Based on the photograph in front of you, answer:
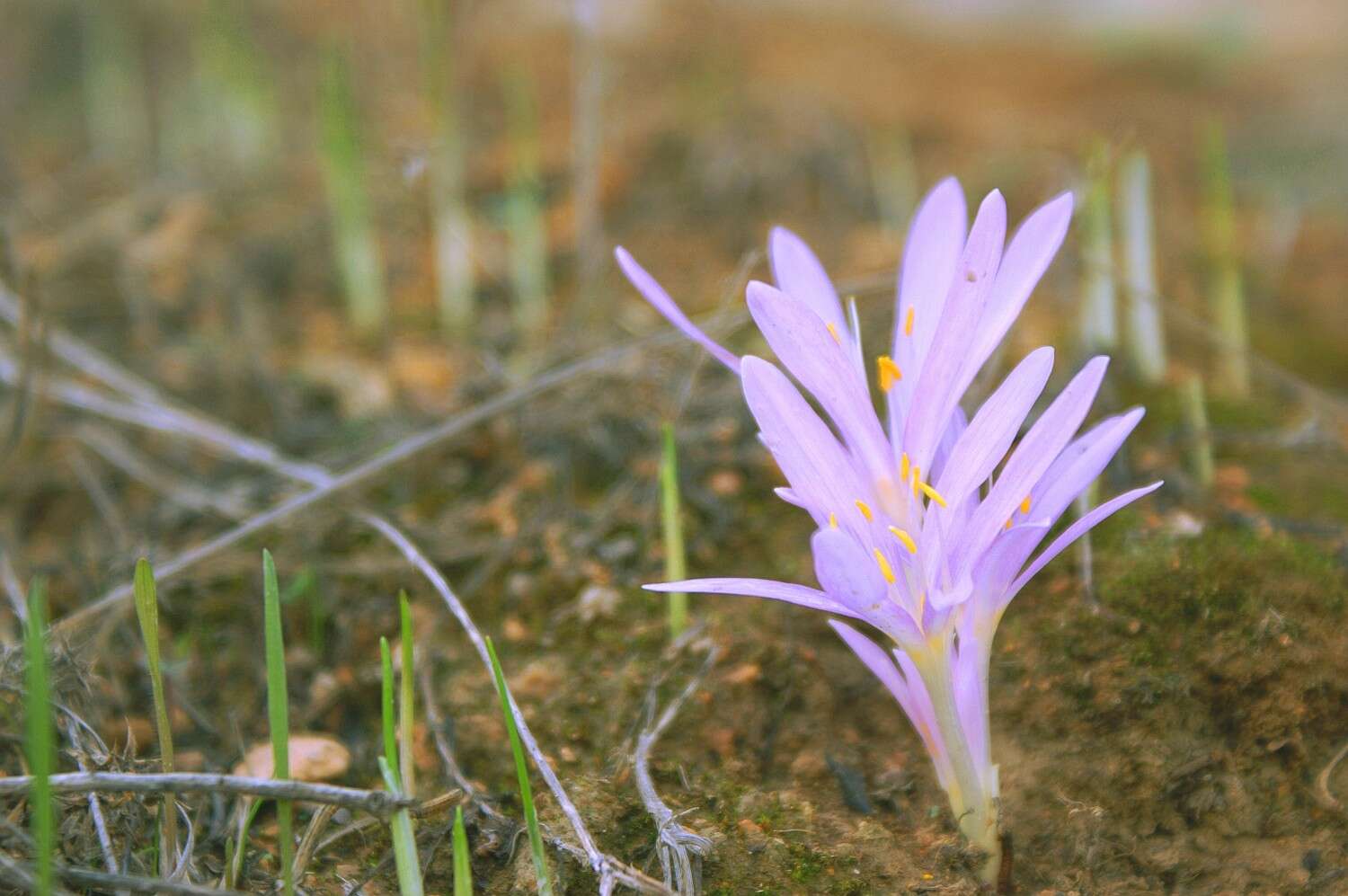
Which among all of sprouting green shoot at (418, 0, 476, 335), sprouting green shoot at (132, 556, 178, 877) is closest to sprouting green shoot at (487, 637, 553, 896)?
sprouting green shoot at (132, 556, 178, 877)

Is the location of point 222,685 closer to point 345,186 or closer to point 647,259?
point 345,186

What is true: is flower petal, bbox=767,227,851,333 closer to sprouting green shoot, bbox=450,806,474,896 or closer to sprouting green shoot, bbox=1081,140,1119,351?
sprouting green shoot, bbox=450,806,474,896

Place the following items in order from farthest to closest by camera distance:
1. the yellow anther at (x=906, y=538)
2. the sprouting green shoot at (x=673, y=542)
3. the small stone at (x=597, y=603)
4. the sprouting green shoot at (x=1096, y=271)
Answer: the sprouting green shoot at (x=1096, y=271) → the small stone at (x=597, y=603) → the sprouting green shoot at (x=673, y=542) → the yellow anther at (x=906, y=538)

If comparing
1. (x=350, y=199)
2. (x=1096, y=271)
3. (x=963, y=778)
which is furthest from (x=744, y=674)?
(x=350, y=199)

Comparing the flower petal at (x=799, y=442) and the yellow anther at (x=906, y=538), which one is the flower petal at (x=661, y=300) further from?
the yellow anther at (x=906, y=538)

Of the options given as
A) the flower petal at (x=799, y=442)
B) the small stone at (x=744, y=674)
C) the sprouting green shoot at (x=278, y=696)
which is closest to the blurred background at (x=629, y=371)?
the small stone at (x=744, y=674)

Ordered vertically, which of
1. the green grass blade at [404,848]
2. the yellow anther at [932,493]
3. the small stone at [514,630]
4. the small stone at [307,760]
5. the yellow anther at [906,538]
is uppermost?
the yellow anther at [932,493]
